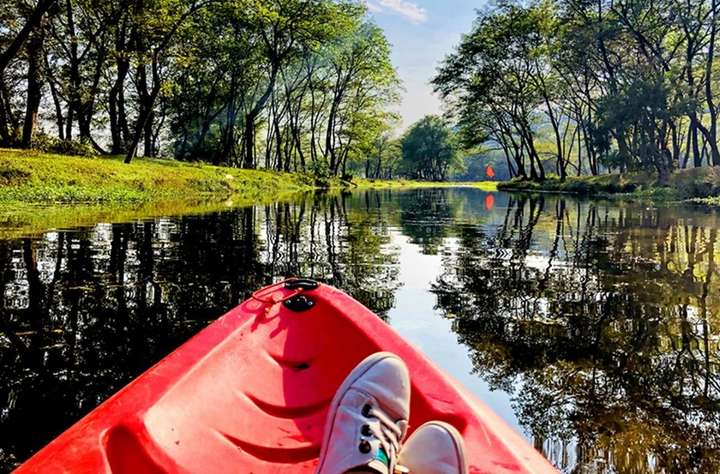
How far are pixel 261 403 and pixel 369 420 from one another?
91 cm

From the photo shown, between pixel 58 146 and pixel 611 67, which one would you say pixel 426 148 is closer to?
pixel 611 67

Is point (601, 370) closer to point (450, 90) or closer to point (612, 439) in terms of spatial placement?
point (612, 439)

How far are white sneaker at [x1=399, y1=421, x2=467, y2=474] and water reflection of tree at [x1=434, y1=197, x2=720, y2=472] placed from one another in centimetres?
108

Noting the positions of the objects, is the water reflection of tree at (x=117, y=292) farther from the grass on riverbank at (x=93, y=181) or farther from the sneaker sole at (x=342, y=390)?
the grass on riverbank at (x=93, y=181)

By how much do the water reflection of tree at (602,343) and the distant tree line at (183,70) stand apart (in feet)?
52.7

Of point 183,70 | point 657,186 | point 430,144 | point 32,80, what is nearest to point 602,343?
point 32,80

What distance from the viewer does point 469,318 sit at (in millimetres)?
4824

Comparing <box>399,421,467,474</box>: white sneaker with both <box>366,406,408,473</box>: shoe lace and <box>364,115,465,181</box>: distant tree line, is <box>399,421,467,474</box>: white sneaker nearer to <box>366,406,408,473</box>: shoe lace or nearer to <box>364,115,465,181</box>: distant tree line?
<box>366,406,408,473</box>: shoe lace

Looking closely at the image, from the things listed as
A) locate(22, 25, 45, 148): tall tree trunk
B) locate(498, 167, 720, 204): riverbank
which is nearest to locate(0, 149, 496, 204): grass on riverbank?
locate(22, 25, 45, 148): tall tree trunk

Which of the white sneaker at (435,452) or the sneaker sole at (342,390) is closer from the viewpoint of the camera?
the white sneaker at (435,452)

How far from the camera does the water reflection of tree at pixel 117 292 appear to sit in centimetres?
301

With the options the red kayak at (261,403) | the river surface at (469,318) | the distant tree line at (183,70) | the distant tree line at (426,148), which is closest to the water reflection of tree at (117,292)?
the river surface at (469,318)

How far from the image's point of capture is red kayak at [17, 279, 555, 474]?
175 cm

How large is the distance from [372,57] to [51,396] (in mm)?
45690
